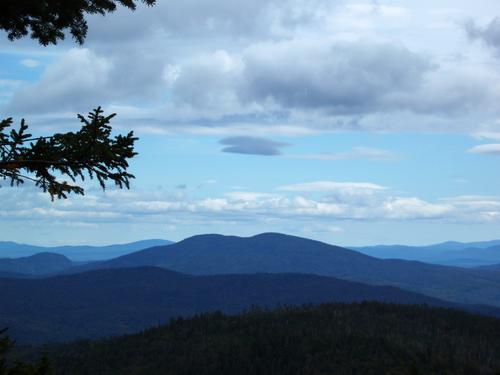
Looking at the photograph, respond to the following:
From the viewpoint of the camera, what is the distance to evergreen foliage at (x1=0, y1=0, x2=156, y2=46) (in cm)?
2223

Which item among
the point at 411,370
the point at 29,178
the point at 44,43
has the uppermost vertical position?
the point at 44,43

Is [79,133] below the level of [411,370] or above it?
above

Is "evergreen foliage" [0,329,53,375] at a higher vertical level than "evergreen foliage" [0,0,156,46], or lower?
lower

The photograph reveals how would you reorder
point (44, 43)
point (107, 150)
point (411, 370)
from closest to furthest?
point (107, 150) < point (44, 43) < point (411, 370)

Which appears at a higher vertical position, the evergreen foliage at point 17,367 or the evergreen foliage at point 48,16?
the evergreen foliage at point 48,16

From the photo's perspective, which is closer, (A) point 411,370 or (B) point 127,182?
(B) point 127,182

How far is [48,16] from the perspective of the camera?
23.5 metres

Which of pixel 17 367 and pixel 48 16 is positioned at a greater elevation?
pixel 48 16

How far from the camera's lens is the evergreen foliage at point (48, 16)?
72.9 ft

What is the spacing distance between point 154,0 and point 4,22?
5.08 meters

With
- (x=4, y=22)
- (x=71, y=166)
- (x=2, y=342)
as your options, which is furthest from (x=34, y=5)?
(x=2, y=342)

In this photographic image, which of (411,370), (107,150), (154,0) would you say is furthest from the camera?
(411,370)

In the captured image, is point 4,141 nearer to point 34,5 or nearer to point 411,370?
point 34,5

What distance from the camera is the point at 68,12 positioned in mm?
23438
